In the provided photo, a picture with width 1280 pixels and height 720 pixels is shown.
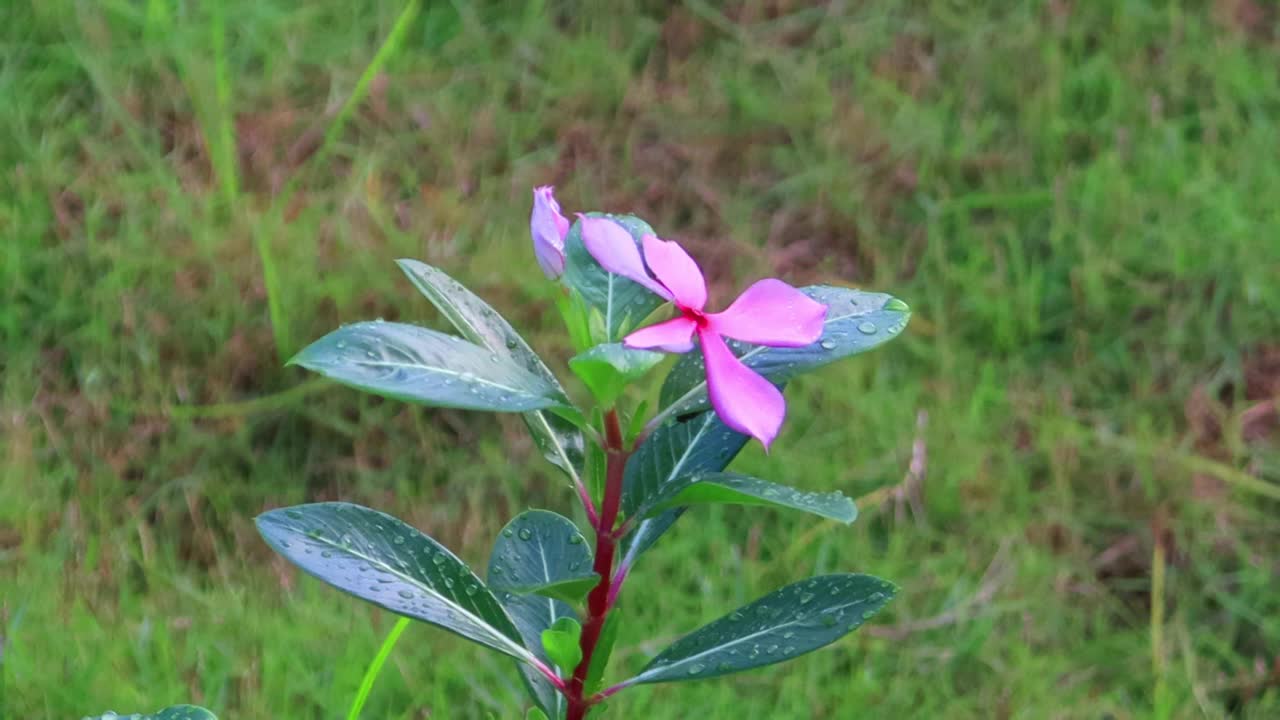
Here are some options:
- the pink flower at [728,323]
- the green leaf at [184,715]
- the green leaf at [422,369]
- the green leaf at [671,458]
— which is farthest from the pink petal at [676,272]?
the green leaf at [184,715]

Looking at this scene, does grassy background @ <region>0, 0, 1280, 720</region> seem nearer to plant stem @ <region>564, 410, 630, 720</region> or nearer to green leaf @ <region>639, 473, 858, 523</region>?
plant stem @ <region>564, 410, 630, 720</region>

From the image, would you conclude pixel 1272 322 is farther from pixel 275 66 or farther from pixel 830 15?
pixel 275 66

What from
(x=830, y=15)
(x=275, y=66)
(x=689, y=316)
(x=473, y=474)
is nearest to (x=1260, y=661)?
(x=473, y=474)

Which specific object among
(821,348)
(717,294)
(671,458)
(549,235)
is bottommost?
(717,294)

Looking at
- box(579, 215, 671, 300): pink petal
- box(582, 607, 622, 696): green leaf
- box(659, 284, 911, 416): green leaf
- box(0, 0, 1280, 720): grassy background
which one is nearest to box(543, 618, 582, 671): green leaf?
box(582, 607, 622, 696): green leaf

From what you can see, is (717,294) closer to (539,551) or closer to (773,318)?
(539,551)

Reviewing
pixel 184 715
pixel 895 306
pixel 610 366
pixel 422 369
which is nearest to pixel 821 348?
pixel 895 306
